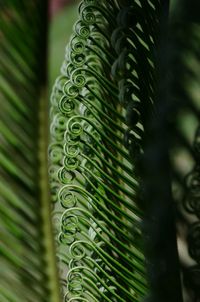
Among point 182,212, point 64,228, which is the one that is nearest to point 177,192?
point 182,212

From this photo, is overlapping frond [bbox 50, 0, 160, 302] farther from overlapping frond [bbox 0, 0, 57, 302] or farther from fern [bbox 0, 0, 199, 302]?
overlapping frond [bbox 0, 0, 57, 302]

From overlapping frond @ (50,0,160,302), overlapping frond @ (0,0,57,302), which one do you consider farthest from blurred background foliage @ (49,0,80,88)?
overlapping frond @ (0,0,57,302)

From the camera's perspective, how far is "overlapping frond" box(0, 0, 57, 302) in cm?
120

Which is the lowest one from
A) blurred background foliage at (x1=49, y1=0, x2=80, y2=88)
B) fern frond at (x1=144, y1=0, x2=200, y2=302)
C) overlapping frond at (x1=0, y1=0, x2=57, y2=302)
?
fern frond at (x1=144, y1=0, x2=200, y2=302)

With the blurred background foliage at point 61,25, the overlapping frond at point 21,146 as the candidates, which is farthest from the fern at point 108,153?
the blurred background foliage at point 61,25

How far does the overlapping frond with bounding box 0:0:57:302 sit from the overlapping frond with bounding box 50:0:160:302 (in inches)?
5.7

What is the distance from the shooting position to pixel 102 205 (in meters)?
1.40

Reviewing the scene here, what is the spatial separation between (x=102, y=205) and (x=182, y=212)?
21 centimetres

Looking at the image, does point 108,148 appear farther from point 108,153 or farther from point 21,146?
point 21,146

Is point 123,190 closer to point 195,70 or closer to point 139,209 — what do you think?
point 139,209

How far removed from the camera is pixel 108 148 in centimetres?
149

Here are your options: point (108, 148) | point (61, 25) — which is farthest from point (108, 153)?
point (61, 25)

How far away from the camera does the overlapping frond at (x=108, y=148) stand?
1.38 meters

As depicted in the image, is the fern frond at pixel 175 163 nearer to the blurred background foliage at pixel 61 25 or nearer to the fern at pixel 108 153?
the fern at pixel 108 153
